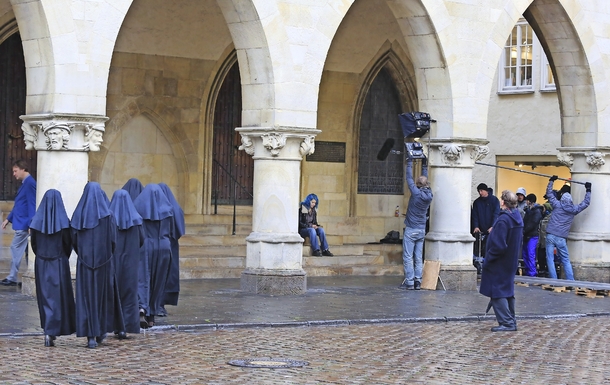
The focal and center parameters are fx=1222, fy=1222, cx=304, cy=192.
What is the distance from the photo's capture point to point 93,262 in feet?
37.7

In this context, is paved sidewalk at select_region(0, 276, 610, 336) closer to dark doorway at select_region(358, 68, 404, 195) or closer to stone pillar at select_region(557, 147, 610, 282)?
stone pillar at select_region(557, 147, 610, 282)

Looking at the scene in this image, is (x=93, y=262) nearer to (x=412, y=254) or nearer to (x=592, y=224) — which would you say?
(x=412, y=254)

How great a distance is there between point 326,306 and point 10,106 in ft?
22.9

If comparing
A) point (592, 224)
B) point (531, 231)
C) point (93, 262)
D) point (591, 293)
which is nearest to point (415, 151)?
point (591, 293)

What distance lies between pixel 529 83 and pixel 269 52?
13187mm

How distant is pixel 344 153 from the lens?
914 inches

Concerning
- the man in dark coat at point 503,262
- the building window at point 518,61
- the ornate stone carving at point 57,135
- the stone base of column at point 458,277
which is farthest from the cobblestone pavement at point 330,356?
the building window at point 518,61

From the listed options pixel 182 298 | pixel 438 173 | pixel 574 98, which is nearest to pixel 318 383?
pixel 182 298

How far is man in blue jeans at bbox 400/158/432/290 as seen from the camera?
719 inches

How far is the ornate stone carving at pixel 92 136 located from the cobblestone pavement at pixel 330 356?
327cm

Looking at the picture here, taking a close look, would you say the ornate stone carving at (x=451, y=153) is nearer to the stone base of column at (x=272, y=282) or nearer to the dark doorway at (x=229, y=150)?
the stone base of column at (x=272, y=282)

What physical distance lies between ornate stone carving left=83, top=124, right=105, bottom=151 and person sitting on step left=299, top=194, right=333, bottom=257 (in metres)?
6.09

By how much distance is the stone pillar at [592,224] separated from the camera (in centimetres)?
2120

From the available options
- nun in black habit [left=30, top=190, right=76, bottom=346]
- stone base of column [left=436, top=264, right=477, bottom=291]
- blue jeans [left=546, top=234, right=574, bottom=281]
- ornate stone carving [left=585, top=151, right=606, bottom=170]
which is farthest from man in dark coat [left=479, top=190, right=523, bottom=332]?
ornate stone carving [left=585, top=151, right=606, bottom=170]
